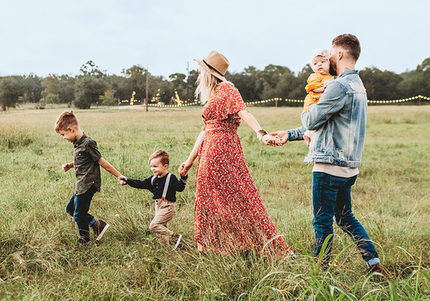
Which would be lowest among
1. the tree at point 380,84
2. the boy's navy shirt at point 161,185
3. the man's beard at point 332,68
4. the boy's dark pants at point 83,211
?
the boy's dark pants at point 83,211

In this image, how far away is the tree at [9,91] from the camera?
26.7 metres

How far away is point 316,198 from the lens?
9.77ft

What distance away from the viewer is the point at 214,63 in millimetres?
3471

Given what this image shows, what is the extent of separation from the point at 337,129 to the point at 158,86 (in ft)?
106

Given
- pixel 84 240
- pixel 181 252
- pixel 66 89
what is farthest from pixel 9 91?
pixel 181 252

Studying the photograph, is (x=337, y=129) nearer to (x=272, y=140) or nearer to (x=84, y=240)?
(x=272, y=140)

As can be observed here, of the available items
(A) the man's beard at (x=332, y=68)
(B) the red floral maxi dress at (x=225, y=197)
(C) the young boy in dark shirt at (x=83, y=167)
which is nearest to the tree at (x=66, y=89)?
(C) the young boy in dark shirt at (x=83, y=167)

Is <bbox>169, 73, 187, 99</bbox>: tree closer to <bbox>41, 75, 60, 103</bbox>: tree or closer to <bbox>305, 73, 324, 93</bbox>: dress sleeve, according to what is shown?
<bbox>41, 75, 60, 103</bbox>: tree

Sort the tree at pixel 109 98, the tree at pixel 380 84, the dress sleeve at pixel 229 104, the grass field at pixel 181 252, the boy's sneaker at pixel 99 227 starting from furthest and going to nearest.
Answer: the tree at pixel 380 84, the tree at pixel 109 98, the boy's sneaker at pixel 99 227, the dress sleeve at pixel 229 104, the grass field at pixel 181 252

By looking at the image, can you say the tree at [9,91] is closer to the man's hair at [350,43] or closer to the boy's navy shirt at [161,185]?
the boy's navy shirt at [161,185]

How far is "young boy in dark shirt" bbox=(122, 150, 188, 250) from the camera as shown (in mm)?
3662

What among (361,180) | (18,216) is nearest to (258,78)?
(361,180)

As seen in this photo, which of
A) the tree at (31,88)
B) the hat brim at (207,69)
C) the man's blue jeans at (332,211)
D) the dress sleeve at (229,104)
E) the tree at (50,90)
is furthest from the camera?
the tree at (50,90)

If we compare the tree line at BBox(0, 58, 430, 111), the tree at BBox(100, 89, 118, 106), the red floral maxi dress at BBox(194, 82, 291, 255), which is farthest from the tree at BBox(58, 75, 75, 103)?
the red floral maxi dress at BBox(194, 82, 291, 255)
